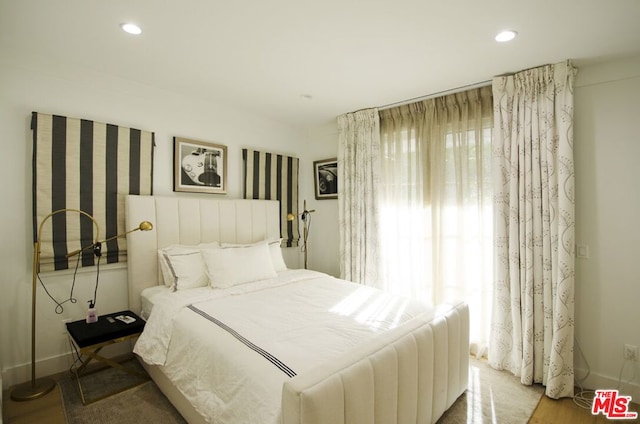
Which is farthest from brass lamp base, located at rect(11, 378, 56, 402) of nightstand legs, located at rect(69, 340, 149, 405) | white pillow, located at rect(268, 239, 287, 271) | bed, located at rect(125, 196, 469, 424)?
white pillow, located at rect(268, 239, 287, 271)

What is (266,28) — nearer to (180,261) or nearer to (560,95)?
(180,261)

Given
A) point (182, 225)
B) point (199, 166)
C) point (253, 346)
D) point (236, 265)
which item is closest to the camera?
point (253, 346)

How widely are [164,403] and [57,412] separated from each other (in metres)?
0.67

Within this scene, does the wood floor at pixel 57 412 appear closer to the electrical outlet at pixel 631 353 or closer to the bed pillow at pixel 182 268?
the electrical outlet at pixel 631 353

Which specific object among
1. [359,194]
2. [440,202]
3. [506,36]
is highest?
[506,36]

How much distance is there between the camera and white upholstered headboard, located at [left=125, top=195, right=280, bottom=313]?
271cm

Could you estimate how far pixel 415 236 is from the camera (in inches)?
129

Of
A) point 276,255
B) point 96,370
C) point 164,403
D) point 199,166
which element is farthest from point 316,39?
point 96,370

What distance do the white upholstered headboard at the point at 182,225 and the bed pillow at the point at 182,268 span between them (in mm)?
144

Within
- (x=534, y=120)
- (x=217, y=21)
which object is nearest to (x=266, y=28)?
(x=217, y=21)

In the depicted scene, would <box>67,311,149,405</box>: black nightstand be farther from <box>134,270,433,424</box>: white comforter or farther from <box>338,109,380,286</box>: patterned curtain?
<box>338,109,380,286</box>: patterned curtain

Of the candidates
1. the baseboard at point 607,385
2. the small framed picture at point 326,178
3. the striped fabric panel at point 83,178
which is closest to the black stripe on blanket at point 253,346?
the striped fabric panel at point 83,178

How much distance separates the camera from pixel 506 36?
6.64 feet

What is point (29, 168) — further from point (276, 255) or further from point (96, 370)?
point (276, 255)
